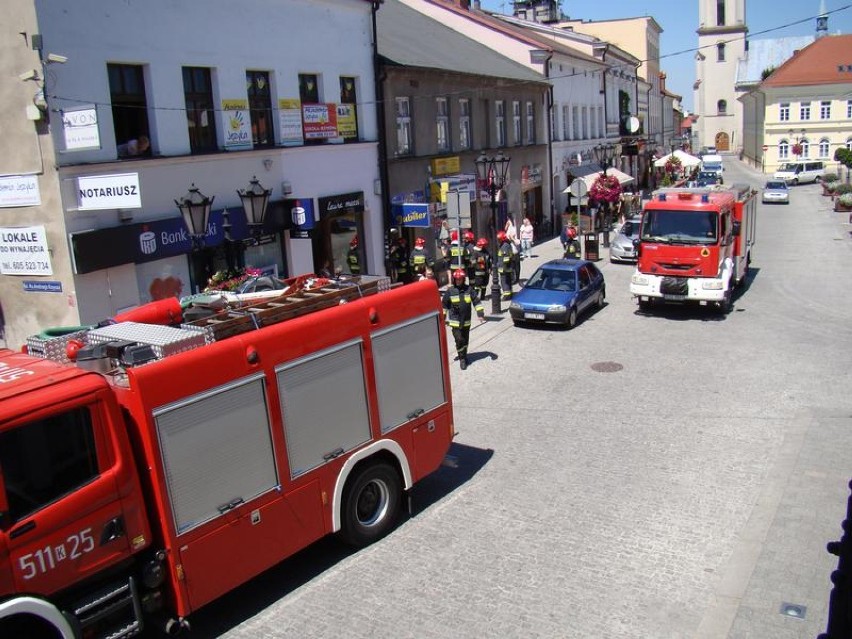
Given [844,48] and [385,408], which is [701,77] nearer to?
[844,48]

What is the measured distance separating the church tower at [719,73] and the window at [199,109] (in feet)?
303

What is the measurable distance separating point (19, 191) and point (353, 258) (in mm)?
8555

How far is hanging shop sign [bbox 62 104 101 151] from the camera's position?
39.7 feet

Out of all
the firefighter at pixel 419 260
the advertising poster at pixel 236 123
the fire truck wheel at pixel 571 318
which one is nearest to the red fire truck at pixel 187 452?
the advertising poster at pixel 236 123

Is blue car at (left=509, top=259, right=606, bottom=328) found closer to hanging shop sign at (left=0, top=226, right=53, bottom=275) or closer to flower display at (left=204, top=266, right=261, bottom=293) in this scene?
flower display at (left=204, top=266, right=261, bottom=293)

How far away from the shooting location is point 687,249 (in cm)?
1870

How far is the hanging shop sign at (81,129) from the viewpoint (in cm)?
1209

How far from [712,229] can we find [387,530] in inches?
511

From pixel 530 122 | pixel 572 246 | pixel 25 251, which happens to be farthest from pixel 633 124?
pixel 25 251

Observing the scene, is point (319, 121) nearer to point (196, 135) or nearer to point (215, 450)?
point (196, 135)

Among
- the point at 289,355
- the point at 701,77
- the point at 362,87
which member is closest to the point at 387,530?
the point at 289,355

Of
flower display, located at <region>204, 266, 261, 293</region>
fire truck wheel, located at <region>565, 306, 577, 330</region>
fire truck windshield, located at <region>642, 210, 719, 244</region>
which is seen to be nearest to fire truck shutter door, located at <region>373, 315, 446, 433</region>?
flower display, located at <region>204, 266, 261, 293</region>

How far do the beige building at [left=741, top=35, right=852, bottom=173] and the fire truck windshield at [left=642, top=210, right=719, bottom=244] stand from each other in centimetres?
5800

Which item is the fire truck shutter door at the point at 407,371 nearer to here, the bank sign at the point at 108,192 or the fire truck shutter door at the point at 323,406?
the fire truck shutter door at the point at 323,406
